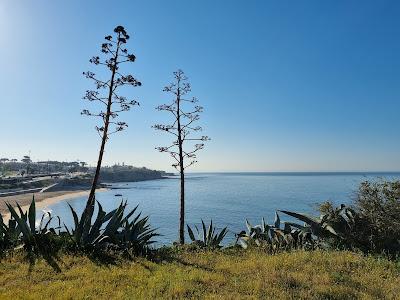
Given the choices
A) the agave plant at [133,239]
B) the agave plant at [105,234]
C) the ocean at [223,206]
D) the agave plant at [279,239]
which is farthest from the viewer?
the ocean at [223,206]

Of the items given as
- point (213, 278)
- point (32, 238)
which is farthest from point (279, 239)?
point (32, 238)

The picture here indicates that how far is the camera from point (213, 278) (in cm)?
723

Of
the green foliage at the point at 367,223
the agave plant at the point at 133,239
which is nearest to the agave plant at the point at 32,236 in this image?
the agave plant at the point at 133,239

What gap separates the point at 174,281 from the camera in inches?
272

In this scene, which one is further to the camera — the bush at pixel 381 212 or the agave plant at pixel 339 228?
the agave plant at pixel 339 228

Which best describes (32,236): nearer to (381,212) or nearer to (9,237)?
(9,237)

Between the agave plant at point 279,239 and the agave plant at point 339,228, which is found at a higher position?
the agave plant at point 339,228

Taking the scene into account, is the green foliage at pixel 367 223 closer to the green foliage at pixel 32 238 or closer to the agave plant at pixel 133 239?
the agave plant at pixel 133 239

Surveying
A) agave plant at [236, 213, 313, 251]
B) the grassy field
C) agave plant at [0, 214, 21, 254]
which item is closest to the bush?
agave plant at [236, 213, 313, 251]

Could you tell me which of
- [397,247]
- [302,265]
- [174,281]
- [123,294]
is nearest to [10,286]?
[123,294]

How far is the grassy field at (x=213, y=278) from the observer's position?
623 centimetres

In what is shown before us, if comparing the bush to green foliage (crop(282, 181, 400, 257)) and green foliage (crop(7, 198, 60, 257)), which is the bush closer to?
green foliage (crop(282, 181, 400, 257))

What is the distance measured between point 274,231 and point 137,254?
16.0ft

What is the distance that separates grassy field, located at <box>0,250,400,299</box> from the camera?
6230mm
